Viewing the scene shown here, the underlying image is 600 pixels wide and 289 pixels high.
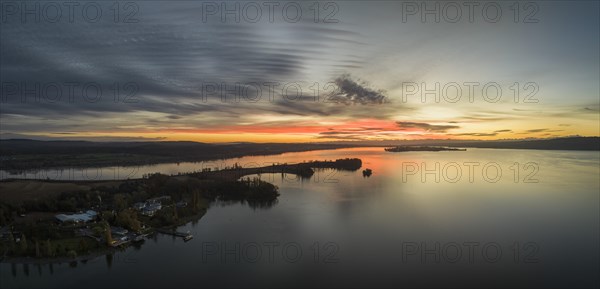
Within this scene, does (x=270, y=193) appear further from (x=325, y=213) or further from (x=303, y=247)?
(x=303, y=247)

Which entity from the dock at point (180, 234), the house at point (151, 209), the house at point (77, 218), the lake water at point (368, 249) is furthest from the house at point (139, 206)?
the lake water at point (368, 249)

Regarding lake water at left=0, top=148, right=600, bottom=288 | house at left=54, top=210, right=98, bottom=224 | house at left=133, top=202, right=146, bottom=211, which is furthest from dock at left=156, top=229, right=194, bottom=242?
house at left=54, top=210, right=98, bottom=224

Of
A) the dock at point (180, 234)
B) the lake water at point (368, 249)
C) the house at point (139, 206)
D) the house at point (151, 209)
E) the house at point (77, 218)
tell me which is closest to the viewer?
the lake water at point (368, 249)

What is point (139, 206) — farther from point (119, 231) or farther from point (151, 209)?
point (119, 231)

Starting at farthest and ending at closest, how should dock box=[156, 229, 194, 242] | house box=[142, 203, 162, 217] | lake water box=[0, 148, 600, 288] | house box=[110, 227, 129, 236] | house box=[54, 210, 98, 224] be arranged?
1. house box=[142, 203, 162, 217]
2. house box=[54, 210, 98, 224]
3. dock box=[156, 229, 194, 242]
4. house box=[110, 227, 129, 236]
5. lake water box=[0, 148, 600, 288]

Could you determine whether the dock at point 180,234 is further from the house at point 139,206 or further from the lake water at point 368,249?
the house at point 139,206

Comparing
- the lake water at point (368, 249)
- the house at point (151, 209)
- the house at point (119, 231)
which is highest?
the house at point (151, 209)

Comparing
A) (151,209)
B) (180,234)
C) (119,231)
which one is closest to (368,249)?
(180,234)

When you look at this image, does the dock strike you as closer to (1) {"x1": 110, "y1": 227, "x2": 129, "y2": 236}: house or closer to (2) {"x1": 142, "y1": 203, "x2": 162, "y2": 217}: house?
(1) {"x1": 110, "y1": 227, "x2": 129, "y2": 236}: house

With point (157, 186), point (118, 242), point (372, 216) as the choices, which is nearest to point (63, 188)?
point (157, 186)
